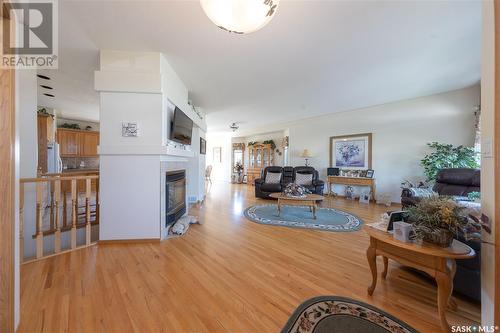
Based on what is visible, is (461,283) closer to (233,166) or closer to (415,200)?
(415,200)

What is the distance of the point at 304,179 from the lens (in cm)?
538

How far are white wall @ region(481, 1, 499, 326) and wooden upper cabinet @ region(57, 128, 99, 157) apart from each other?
8.58m

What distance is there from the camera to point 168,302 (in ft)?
4.85

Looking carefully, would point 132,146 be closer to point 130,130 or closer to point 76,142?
point 130,130

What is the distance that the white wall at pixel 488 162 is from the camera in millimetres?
1090

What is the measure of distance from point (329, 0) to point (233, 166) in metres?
8.37

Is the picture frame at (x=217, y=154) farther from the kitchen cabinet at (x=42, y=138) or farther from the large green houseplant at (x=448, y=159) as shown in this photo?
the large green houseplant at (x=448, y=159)

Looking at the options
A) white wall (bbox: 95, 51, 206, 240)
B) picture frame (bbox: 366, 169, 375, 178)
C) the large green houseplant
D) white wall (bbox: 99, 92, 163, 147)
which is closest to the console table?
picture frame (bbox: 366, 169, 375, 178)

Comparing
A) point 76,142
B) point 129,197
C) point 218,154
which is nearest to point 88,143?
point 76,142

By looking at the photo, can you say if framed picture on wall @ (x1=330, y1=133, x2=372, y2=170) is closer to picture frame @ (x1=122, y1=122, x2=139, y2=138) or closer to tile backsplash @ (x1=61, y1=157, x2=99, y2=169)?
picture frame @ (x1=122, y1=122, x2=139, y2=138)

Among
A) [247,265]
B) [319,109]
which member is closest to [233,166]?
[319,109]

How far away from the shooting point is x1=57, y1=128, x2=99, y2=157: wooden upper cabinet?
19.3 ft

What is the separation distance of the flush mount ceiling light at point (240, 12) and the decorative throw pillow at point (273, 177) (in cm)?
457

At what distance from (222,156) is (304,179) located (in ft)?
19.7
